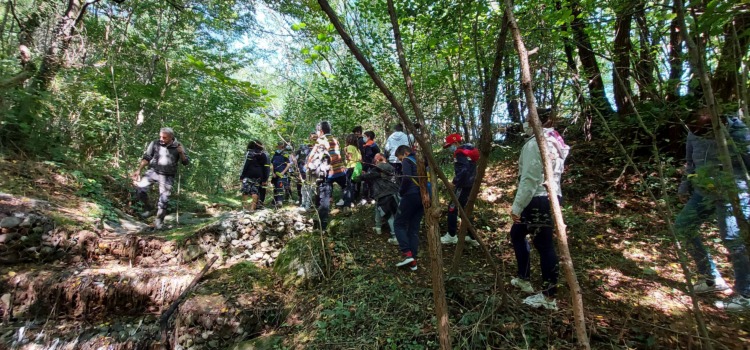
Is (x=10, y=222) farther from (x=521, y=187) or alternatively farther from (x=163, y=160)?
(x=521, y=187)

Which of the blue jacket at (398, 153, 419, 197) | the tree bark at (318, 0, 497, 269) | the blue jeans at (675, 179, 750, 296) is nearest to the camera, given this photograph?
the tree bark at (318, 0, 497, 269)

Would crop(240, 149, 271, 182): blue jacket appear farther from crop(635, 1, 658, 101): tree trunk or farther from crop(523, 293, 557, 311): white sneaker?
crop(635, 1, 658, 101): tree trunk

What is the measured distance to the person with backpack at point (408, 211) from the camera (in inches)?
173

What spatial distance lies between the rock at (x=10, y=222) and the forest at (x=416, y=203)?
6 centimetres

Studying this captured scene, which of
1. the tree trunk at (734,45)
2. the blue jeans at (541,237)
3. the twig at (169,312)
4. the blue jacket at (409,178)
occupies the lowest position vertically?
the twig at (169,312)

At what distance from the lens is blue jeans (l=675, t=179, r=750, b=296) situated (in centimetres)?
224

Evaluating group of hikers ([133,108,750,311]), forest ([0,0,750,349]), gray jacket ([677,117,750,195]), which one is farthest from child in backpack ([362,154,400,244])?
gray jacket ([677,117,750,195])

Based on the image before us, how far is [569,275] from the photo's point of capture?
1.69 metres

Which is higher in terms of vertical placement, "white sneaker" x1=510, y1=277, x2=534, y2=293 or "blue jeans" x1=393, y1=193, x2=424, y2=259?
"blue jeans" x1=393, y1=193, x2=424, y2=259

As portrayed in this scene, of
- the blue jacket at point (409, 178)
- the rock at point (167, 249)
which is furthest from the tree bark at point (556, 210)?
the rock at point (167, 249)

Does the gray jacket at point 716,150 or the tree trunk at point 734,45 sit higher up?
the tree trunk at point 734,45

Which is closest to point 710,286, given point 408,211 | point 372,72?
point 408,211

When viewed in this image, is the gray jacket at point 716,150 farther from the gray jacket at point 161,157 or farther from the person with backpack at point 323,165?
the gray jacket at point 161,157

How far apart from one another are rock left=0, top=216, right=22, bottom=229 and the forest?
0.06 metres
